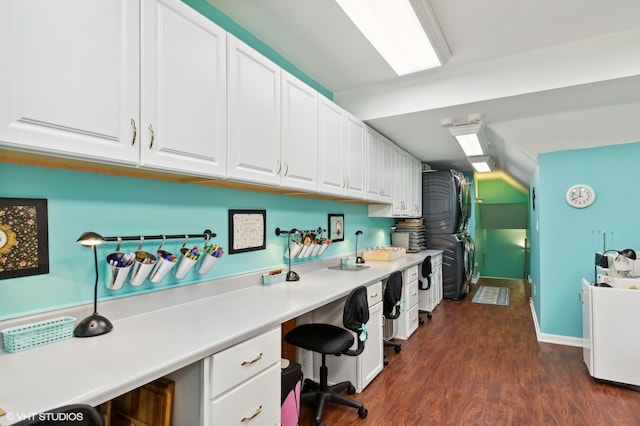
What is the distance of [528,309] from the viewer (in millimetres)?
4949

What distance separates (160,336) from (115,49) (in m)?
1.10

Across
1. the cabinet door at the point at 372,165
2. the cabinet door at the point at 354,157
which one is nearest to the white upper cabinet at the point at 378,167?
the cabinet door at the point at 372,165

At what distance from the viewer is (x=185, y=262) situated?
5.83 ft

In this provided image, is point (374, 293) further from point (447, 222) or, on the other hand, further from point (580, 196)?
point (447, 222)

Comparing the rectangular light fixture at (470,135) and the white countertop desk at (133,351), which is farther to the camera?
the rectangular light fixture at (470,135)

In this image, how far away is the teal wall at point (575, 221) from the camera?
3.28 meters

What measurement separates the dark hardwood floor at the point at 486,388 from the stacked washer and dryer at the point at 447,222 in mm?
1586

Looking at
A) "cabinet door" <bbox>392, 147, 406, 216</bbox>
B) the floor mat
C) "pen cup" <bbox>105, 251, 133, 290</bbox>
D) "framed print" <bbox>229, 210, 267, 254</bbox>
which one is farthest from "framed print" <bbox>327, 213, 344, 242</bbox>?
the floor mat

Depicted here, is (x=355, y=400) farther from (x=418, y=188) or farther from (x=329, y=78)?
(x=418, y=188)

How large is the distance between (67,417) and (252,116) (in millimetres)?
1544

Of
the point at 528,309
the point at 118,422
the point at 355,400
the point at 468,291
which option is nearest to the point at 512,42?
the point at 355,400

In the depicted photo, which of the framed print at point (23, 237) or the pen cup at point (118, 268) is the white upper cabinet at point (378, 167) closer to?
the pen cup at point (118, 268)

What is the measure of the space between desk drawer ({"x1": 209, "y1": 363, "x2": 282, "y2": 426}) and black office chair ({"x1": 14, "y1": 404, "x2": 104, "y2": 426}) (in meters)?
0.54

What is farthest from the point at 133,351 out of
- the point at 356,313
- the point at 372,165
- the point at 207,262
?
the point at 372,165
